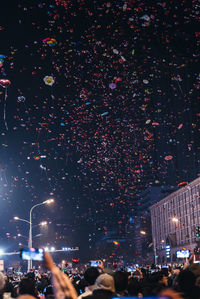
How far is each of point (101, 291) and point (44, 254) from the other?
199 cm

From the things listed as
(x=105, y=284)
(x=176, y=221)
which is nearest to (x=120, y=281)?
(x=105, y=284)

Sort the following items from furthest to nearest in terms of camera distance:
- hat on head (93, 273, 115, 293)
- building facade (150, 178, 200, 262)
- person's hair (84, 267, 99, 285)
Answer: building facade (150, 178, 200, 262) → person's hair (84, 267, 99, 285) → hat on head (93, 273, 115, 293)

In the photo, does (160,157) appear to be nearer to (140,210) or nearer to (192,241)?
(140,210)

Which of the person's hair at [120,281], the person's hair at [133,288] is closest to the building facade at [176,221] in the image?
the person's hair at [133,288]

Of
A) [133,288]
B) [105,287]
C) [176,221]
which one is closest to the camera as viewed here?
[105,287]

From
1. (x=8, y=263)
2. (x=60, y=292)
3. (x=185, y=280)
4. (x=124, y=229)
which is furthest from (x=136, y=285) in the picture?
(x=124, y=229)

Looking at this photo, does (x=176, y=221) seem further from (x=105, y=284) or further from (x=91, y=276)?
(x=105, y=284)

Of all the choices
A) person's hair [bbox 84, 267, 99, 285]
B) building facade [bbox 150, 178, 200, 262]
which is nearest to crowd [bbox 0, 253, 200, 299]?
person's hair [bbox 84, 267, 99, 285]

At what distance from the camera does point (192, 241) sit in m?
100

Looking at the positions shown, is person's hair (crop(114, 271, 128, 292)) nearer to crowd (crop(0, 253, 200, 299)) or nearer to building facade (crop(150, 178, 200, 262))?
crowd (crop(0, 253, 200, 299))

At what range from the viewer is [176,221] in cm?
11625

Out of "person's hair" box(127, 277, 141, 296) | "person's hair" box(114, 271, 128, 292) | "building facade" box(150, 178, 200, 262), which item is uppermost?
"building facade" box(150, 178, 200, 262)

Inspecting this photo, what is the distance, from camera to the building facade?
101m

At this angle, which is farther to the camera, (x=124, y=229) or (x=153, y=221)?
(x=124, y=229)
